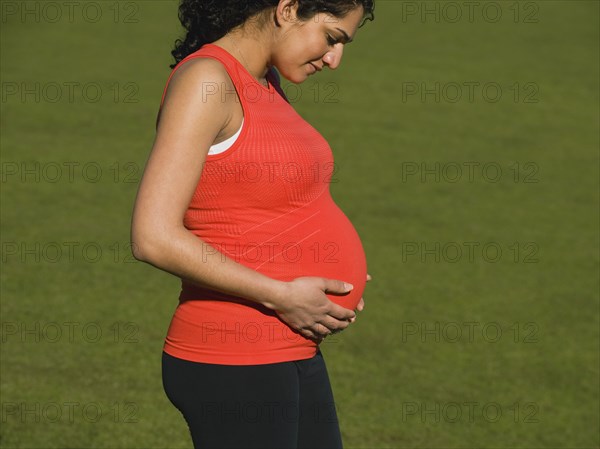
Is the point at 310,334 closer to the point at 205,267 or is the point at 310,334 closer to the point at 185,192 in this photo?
the point at 205,267

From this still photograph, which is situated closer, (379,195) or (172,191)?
(172,191)

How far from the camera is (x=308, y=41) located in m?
2.34

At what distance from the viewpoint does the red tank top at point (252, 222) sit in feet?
7.14

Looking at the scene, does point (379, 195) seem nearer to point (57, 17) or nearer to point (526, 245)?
point (526, 245)

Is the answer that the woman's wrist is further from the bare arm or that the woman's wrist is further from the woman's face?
the woman's face

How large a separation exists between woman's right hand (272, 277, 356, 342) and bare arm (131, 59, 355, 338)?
1.0 inches

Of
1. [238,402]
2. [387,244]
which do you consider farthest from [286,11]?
[387,244]

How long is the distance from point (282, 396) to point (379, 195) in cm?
651

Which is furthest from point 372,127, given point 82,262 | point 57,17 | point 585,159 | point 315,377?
point 315,377

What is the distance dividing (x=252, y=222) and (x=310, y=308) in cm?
22

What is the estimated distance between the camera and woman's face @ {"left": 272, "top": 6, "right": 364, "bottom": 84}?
2336 mm

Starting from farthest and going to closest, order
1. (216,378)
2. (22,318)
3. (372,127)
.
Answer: (372,127), (22,318), (216,378)

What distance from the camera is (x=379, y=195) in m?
8.66

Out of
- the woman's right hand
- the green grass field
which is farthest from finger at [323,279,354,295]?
the green grass field
